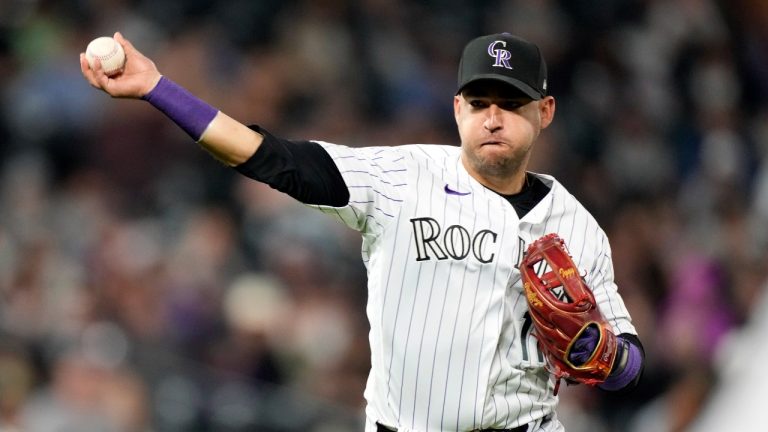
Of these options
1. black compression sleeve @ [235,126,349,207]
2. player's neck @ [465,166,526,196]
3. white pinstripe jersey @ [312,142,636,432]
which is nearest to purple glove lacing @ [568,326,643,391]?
white pinstripe jersey @ [312,142,636,432]

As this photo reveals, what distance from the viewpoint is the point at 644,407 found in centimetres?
633

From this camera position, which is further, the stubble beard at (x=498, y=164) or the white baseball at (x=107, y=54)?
the stubble beard at (x=498, y=164)

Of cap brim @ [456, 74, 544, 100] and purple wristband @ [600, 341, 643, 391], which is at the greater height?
cap brim @ [456, 74, 544, 100]

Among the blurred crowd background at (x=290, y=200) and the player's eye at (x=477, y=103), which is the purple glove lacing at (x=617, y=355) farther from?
the blurred crowd background at (x=290, y=200)

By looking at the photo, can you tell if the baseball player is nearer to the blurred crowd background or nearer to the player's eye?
the player's eye

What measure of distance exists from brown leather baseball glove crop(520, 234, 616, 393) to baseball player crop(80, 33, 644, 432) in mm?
10

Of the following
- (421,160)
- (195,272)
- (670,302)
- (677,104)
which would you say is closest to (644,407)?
(670,302)

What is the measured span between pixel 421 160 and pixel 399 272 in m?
0.30

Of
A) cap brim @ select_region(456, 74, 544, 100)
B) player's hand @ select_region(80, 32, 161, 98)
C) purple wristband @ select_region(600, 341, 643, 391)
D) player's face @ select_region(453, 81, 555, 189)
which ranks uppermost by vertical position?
cap brim @ select_region(456, 74, 544, 100)

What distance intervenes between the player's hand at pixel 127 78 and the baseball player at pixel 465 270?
42cm

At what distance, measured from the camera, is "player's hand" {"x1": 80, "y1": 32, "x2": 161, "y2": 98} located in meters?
2.75

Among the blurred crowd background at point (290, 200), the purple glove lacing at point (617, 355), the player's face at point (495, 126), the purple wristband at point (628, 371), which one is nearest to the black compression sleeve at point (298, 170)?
the player's face at point (495, 126)

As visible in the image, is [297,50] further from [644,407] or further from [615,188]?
[644,407]

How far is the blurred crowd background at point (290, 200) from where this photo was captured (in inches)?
218
